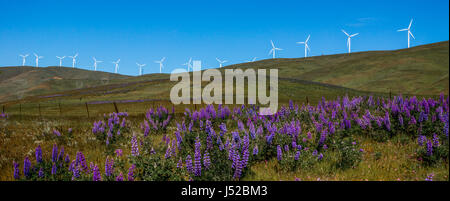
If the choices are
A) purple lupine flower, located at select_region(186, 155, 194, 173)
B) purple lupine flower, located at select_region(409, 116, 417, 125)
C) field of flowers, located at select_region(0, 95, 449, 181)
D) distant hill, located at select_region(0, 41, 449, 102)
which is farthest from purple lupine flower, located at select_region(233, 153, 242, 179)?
distant hill, located at select_region(0, 41, 449, 102)

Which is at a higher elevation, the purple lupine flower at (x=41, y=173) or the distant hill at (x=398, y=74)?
the distant hill at (x=398, y=74)

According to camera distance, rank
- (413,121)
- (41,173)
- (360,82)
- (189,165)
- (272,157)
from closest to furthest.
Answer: (189,165), (41,173), (272,157), (413,121), (360,82)

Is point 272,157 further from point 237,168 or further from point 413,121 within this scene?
point 413,121

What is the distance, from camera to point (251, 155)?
238 inches

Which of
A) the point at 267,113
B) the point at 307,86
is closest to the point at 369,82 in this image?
the point at 307,86

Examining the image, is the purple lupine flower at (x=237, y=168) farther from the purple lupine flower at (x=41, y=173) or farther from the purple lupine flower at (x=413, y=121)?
the purple lupine flower at (x=413, y=121)

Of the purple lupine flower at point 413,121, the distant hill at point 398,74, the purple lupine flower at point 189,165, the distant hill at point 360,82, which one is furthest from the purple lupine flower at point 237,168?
the distant hill at point 398,74

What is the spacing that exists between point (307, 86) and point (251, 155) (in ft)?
174

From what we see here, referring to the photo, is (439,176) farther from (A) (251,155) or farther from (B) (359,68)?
(B) (359,68)

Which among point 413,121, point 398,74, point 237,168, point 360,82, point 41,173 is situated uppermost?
point 398,74

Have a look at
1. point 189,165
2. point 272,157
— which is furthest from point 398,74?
point 189,165

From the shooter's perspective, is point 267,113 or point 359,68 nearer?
point 267,113

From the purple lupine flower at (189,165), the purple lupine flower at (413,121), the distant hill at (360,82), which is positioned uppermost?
the distant hill at (360,82)

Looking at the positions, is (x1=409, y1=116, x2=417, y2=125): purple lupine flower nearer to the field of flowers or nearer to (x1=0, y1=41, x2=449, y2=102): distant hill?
the field of flowers
